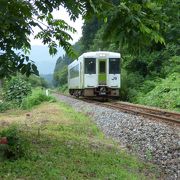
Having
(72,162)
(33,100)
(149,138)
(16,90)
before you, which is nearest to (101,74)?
(33,100)

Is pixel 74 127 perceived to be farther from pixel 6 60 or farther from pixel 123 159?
pixel 6 60

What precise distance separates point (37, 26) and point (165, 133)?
15.4ft

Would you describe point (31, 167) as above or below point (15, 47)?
below

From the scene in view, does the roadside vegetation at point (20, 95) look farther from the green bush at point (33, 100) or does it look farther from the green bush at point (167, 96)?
the green bush at point (167, 96)

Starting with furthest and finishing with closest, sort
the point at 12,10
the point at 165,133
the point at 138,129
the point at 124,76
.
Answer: the point at 124,76, the point at 138,129, the point at 165,133, the point at 12,10

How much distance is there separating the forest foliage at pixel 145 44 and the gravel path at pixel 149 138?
1.98 meters

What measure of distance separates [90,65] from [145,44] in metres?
19.1

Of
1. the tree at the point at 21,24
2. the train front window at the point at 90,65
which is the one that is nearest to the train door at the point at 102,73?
the train front window at the point at 90,65

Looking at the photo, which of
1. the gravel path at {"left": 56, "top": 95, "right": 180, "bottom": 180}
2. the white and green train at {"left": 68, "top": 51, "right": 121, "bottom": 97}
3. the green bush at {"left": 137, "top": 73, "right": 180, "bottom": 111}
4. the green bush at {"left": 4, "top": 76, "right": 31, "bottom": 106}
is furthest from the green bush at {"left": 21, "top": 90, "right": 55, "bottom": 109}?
the gravel path at {"left": 56, "top": 95, "right": 180, "bottom": 180}

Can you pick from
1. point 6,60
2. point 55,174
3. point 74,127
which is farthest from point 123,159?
point 74,127

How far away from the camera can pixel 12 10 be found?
23.5 ft

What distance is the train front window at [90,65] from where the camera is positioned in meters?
25.8

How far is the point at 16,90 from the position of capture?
28453 mm

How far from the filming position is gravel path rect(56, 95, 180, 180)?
28.0 feet
